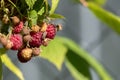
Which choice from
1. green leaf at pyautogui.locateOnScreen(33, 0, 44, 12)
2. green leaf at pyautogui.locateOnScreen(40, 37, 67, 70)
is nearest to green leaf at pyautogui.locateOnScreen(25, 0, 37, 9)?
green leaf at pyautogui.locateOnScreen(33, 0, 44, 12)

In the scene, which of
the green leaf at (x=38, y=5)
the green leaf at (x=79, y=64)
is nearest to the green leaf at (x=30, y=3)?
the green leaf at (x=38, y=5)

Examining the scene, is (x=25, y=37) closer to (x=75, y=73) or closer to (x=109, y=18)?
(x=109, y=18)

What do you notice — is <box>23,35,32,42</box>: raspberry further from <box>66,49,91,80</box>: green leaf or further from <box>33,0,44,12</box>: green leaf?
<box>66,49,91,80</box>: green leaf

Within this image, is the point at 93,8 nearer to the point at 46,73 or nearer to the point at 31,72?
the point at 31,72

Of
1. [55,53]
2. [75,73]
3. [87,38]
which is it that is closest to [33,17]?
[55,53]

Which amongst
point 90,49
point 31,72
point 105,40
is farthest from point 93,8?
point 105,40
